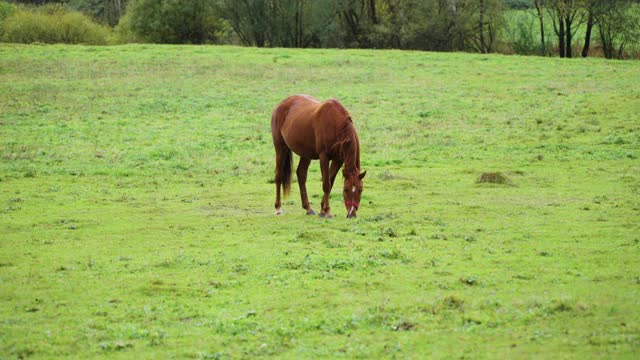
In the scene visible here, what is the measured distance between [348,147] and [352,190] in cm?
74

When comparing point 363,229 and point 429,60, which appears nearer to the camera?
point 363,229

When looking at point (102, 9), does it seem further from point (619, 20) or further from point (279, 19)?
point (619, 20)

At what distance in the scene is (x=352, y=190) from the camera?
13547 millimetres

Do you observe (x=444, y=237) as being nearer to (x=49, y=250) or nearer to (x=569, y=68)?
(x=49, y=250)

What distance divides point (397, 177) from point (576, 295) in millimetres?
10179

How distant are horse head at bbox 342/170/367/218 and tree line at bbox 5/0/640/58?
123 ft

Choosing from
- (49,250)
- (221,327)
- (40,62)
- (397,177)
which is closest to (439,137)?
(397,177)

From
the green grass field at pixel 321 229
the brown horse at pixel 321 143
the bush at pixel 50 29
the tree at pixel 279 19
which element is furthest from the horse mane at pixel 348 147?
the tree at pixel 279 19

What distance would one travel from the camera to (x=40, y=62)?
128ft

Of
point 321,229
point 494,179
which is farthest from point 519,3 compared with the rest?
point 321,229

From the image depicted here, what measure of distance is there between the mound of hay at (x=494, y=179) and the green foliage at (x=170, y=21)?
1636 inches

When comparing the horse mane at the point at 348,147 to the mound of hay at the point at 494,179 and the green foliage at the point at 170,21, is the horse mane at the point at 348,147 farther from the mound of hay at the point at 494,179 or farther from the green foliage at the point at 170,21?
the green foliage at the point at 170,21

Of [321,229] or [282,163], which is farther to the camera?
[282,163]

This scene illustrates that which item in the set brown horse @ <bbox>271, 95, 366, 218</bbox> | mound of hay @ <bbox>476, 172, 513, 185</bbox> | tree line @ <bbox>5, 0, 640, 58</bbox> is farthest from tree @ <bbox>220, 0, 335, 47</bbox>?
brown horse @ <bbox>271, 95, 366, 218</bbox>
